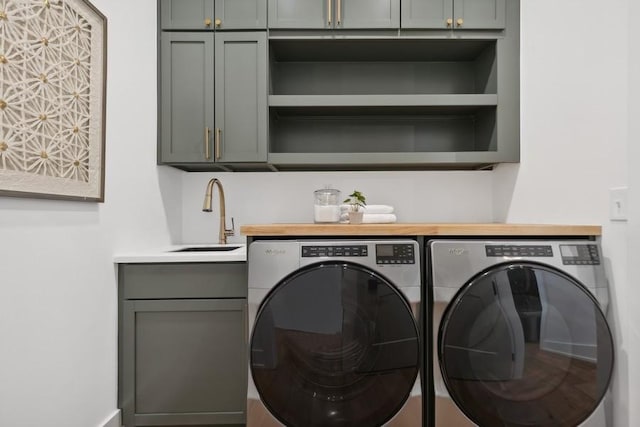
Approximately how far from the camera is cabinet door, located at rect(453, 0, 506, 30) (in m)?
2.04

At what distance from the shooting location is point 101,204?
161 cm

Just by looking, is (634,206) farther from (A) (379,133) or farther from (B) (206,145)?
(B) (206,145)

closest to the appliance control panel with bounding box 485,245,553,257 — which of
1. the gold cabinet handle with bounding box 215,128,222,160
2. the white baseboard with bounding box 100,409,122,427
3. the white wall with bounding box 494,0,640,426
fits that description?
the white wall with bounding box 494,0,640,426

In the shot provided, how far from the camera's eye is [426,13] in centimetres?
204

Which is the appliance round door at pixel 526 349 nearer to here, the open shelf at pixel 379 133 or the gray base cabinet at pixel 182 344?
the gray base cabinet at pixel 182 344

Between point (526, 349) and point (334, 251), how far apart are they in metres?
0.82

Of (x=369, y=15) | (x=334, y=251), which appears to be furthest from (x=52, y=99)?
(x=369, y=15)

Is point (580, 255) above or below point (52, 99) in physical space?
below

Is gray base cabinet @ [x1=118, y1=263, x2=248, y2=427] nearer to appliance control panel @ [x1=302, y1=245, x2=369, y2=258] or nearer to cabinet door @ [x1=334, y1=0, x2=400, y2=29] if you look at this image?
appliance control panel @ [x1=302, y1=245, x2=369, y2=258]

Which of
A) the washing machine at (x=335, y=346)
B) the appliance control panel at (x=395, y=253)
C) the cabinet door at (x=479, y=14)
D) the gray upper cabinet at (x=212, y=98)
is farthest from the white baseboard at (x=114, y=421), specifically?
the cabinet door at (x=479, y=14)

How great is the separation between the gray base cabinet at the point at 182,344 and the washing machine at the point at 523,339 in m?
0.91

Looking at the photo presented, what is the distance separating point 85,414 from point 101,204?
874 millimetres

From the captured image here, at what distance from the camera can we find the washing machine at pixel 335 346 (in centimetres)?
141

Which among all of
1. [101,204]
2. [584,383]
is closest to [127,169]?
[101,204]
